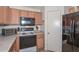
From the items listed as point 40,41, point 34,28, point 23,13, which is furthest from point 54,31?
point 23,13

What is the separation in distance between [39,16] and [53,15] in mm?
1037

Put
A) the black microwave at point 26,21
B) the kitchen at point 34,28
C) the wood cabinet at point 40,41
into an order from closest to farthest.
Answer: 1. the kitchen at point 34,28
2. the black microwave at point 26,21
3. the wood cabinet at point 40,41

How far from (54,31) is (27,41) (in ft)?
3.60

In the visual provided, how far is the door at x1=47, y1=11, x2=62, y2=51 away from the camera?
4058 mm

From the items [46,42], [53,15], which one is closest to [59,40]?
[46,42]

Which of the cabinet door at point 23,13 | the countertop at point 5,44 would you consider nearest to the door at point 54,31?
the cabinet door at point 23,13

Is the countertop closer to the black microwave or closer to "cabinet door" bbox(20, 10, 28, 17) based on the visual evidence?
the black microwave

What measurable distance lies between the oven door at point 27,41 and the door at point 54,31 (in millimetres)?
600

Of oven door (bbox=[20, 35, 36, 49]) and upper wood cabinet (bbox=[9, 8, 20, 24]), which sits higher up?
upper wood cabinet (bbox=[9, 8, 20, 24])

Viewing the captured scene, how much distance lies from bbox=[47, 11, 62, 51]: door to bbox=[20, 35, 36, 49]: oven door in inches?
23.6

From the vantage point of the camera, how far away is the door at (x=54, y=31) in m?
4.06

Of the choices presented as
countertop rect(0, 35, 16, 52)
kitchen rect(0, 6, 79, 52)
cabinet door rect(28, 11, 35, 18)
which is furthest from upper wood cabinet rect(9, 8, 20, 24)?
countertop rect(0, 35, 16, 52)

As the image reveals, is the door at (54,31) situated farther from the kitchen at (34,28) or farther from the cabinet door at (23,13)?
the cabinet door at (23,13)
